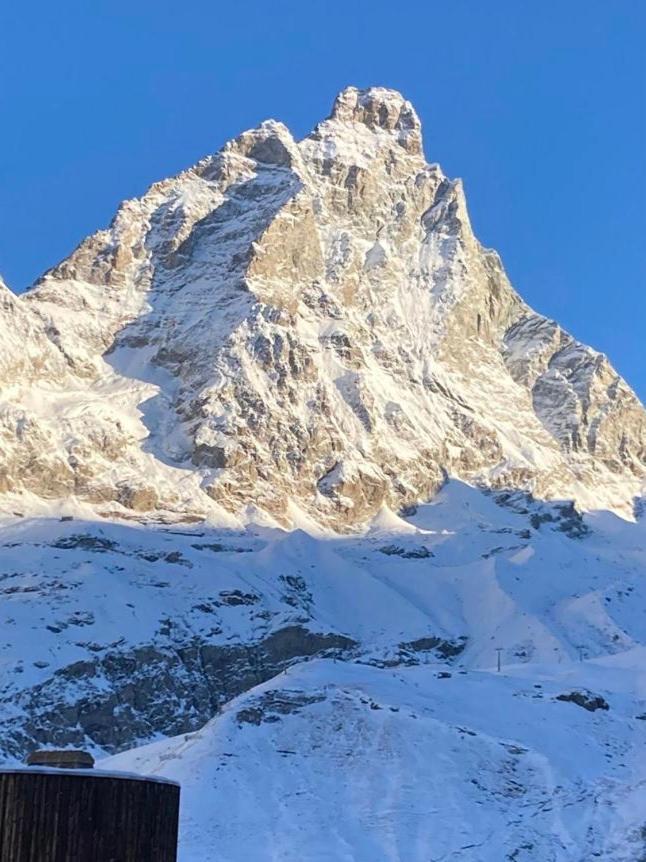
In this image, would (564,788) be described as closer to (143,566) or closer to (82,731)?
(82,731)

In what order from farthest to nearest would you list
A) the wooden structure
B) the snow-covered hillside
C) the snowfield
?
the snowfield
the snow-covered hillside
the wooden structure

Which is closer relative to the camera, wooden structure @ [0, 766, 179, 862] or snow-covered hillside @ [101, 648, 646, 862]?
wooden structure @ [0, 766, 179, 862]

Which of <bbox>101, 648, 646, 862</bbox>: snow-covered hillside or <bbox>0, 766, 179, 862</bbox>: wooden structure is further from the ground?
<bbox>101, 648, 646, 862</bbox>: snow-covered hillside

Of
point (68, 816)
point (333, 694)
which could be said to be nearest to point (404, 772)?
point (333, 694)

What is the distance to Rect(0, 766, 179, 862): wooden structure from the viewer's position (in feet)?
65.9

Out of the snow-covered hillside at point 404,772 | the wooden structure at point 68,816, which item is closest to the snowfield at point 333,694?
the snow-covered hillside at point 404,772

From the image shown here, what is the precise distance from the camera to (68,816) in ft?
66.6

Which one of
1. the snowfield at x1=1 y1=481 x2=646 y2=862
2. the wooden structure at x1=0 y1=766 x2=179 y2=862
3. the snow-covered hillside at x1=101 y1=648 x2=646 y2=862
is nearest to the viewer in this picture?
the wooden structure at x1=0 y1=766 x2=179 y2=862

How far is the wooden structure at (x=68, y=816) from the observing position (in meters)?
20.1

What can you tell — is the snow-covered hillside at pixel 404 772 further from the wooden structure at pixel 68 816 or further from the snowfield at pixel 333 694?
the wooden structure at pixel 68 816

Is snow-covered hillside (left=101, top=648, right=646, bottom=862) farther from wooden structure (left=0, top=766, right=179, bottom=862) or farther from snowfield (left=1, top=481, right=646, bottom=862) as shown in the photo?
wooden structure (left=0, top=766, right=179, bottom=862)

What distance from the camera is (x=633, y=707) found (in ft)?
344

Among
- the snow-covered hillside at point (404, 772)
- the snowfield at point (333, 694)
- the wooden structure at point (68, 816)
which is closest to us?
the wooden structure at point (68, 816)

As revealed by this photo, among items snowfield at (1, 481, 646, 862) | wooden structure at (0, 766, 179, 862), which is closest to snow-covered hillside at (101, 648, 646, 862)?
snowfield at (1, 481, 646, 862)
